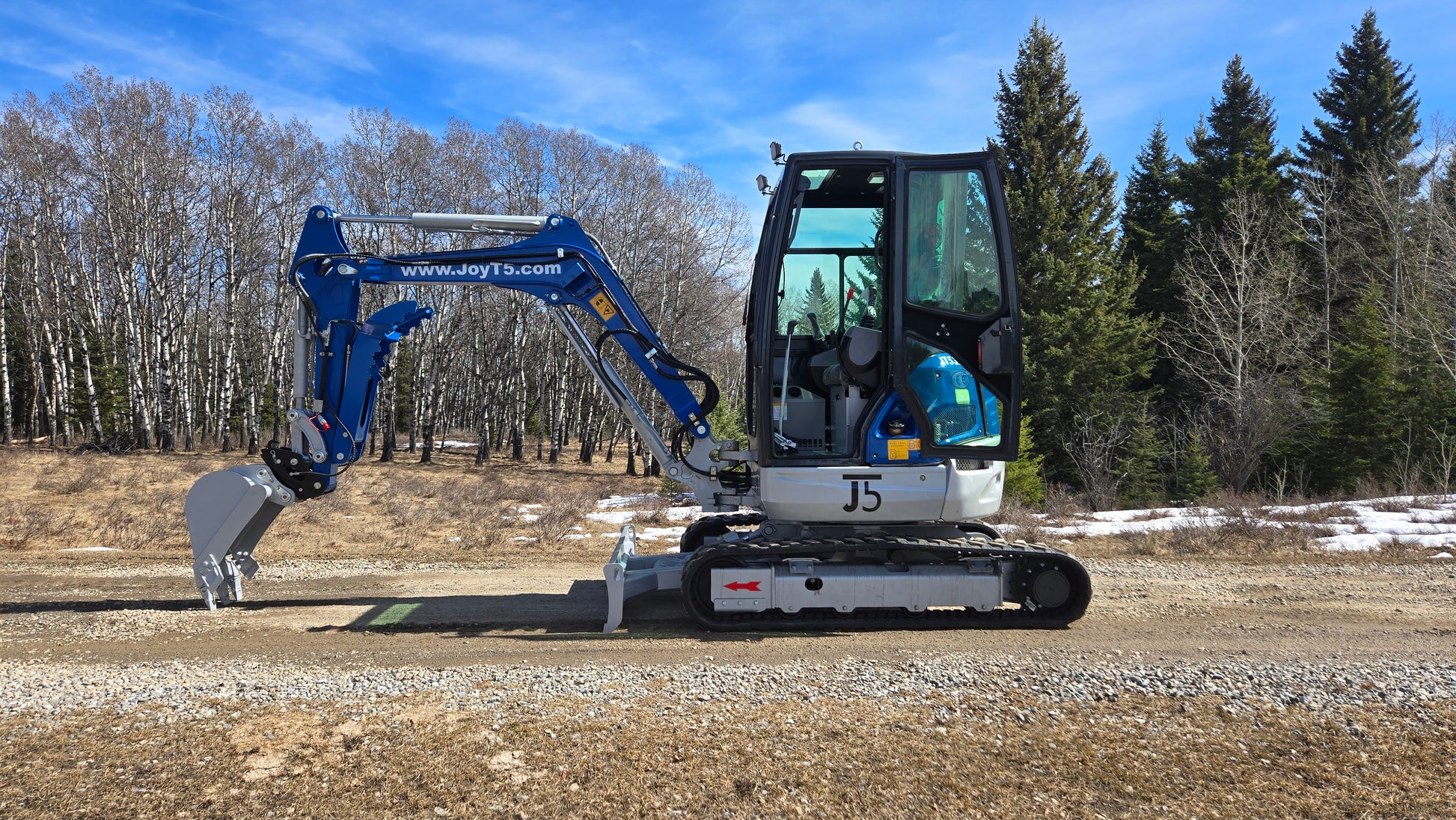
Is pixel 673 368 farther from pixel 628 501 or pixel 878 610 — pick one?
pixel 628 501

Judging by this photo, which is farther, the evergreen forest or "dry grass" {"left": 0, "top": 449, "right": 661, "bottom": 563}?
the evergreen forest

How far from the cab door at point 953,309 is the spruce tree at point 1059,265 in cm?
1867

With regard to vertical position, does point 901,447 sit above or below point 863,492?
above

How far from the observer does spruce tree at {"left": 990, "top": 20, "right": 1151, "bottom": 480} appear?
25.1 meters

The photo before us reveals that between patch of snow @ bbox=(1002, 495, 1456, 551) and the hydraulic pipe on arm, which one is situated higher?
the hydraulic pipe on arm

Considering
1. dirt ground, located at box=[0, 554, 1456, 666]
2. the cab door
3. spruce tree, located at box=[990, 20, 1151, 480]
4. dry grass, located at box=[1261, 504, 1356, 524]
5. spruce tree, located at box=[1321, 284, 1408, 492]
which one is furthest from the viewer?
spruce tree, located at box=[990, 20, 1151, 480]

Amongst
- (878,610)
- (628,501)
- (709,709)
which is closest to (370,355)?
(709,709)

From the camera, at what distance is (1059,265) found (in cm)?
2505

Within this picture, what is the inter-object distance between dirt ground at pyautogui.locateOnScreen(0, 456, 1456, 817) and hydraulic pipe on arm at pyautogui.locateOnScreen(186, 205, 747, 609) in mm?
982

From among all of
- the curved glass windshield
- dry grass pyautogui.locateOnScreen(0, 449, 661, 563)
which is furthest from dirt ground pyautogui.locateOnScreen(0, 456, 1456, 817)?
dry grass pyautogui.locateOnScreen(0, 449, 661, 563)

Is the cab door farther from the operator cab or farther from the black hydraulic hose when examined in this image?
the black hydraulic hose

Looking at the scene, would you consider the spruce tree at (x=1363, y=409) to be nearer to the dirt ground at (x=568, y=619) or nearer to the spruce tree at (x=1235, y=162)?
the spruce tree at (x=1235, y=162)

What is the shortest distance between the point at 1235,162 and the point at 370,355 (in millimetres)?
32920

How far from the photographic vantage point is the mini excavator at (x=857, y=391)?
6195mm
